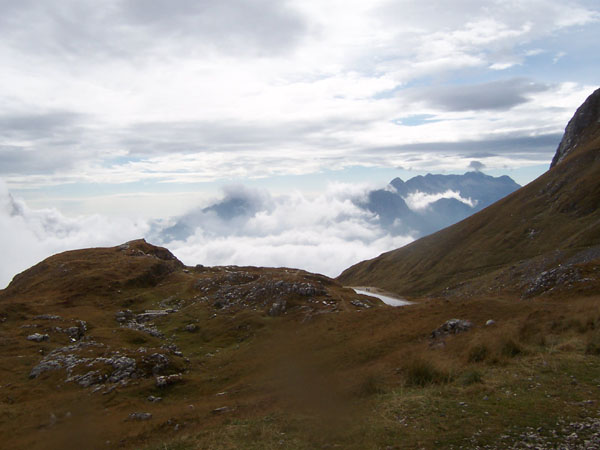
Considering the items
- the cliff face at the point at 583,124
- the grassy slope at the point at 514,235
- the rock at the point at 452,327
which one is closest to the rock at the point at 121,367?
the rock at the point at 452,327

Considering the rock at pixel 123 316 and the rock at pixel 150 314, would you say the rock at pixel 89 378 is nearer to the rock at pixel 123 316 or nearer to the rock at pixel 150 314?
the rock at pixel 150 314

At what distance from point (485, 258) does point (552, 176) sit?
167 feet

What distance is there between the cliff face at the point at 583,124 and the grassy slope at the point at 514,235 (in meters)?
34.6

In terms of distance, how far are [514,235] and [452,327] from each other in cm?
10940

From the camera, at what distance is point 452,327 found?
1329 inches

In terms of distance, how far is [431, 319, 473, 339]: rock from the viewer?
3316 cm

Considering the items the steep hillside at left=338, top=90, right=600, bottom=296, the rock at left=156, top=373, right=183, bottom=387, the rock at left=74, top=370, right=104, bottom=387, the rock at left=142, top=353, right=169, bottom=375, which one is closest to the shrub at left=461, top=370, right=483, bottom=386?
the rock at left=156, top=373, right=183, bottom=387

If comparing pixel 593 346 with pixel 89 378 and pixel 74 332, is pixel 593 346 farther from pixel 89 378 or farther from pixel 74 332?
pixel 74 332

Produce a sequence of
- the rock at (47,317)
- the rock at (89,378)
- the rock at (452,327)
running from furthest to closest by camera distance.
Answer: the rock at (47,317) < the rock at (89,378) < the rock at (452,327)

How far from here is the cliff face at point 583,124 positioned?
17300 cm

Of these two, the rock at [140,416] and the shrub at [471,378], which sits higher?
the shrub at [471,378]

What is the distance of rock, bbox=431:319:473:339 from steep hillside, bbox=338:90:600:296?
50.0 m

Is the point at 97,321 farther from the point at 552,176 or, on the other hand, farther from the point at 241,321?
the point at 552,176

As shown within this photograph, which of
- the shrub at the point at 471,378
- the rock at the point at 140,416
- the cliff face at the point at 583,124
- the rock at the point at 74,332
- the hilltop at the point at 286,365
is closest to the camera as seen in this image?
the hilltop at the point at 286,365
